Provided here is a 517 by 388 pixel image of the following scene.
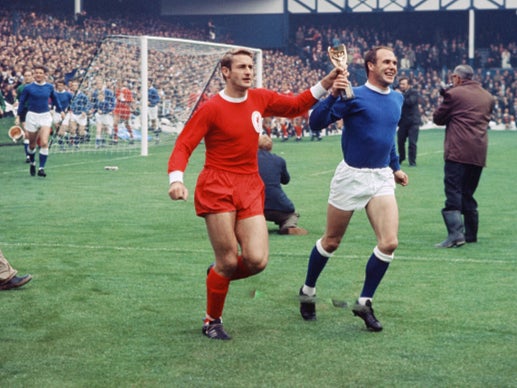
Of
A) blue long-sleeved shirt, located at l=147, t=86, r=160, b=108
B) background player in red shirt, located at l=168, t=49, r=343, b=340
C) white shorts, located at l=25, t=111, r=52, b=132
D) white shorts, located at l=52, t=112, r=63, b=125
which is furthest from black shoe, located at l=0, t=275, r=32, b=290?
blue long-sleeved shirt, located at l=147, t=86, r=160, b=108

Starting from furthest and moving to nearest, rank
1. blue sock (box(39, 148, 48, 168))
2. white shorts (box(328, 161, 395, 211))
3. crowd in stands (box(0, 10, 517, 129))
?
crowd in stands (box(0, 10, 517, 129)), blue sock (box(39, 148, 48, 168)), white shorts (box(328, 161, 395, 211))

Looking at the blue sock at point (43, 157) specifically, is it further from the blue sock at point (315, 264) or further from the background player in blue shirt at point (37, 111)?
the blue sock at point (315, 264)

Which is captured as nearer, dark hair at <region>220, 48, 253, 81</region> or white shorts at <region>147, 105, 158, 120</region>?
dark hair at <region>220, 48, 253, 81</region>

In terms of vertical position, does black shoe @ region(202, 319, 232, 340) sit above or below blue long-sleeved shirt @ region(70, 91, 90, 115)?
below

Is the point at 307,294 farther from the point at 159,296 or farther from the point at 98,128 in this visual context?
the point at 98,128

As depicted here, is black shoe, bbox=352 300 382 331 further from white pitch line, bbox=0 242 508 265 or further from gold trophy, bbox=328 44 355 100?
white pitch line, bbox=0 242 508 265

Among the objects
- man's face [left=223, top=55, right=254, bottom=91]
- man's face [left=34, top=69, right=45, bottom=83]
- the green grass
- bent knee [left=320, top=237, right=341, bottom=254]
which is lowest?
the green grass

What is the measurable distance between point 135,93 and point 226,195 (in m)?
21.1

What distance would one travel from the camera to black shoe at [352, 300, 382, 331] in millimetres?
6859

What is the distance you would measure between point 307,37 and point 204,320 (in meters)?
49.7

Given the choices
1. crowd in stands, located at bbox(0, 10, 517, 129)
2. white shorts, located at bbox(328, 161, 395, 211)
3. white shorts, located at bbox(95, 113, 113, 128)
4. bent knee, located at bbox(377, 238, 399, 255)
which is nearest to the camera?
bent knee, located at bbox(377, 238, 399, 255)

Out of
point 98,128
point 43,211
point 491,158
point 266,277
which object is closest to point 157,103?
point 98,128

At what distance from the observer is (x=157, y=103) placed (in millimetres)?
27781

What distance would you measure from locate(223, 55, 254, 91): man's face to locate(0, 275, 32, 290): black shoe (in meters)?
2.75
